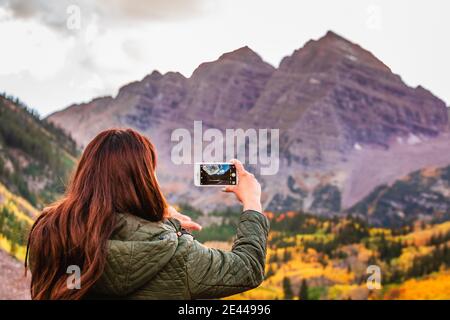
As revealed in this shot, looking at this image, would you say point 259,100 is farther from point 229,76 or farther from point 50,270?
point 50,270

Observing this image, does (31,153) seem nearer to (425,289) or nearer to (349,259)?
(349,259)

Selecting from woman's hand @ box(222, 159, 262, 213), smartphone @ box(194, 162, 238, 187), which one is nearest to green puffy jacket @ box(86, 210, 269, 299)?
woman's hand @ box(222, 159, 262, 213)

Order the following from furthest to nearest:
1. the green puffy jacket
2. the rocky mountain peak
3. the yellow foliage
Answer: the rocky mountain peak → the yellow foliage → the green puffy jacket

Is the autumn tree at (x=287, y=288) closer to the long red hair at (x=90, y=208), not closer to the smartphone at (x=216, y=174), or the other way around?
the smartphone at (x=216, y=174)

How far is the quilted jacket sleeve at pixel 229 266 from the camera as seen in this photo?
57.0 inches

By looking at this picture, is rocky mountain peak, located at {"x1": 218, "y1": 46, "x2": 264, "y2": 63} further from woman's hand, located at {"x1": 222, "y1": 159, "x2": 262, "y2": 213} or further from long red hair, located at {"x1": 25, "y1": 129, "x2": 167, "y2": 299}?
long red hair, located at {"x1": 25, "y1": 129, "x2": 167, "y2": 299}

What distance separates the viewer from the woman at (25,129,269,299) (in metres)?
1.42

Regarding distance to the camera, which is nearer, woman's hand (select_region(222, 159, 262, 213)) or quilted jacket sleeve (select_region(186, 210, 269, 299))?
quilted jacket sleeve (select_region(186, 210, 269, 299))

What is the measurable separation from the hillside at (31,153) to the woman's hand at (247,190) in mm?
5558

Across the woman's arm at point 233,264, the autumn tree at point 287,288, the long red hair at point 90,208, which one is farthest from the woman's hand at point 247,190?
the autumn tree at point 287,288

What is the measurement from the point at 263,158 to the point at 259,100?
72 cm

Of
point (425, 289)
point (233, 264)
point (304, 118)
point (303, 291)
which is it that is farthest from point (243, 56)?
point (233, 264)
